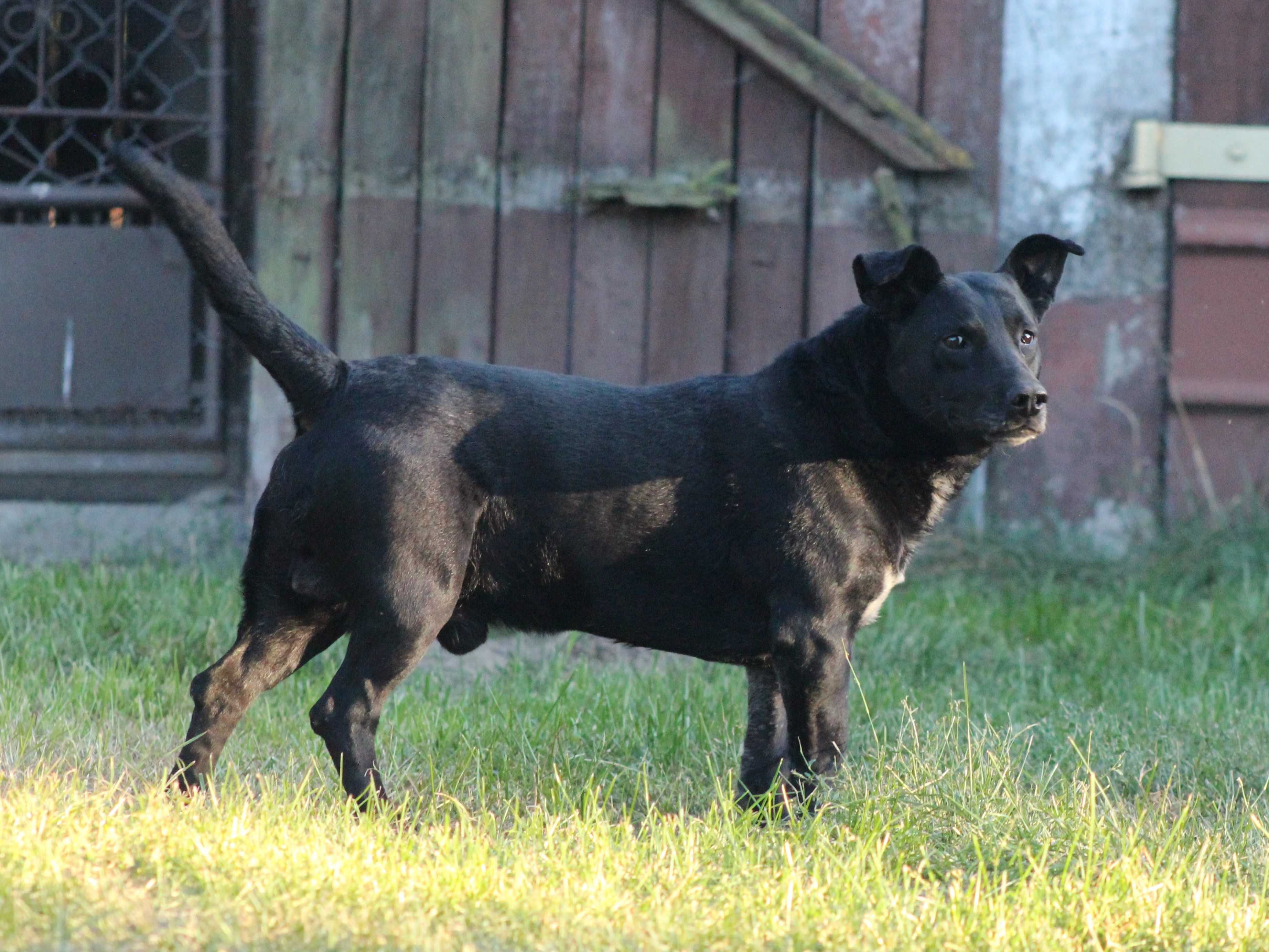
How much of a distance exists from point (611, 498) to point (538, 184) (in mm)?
2730

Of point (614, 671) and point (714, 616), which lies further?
point (614, 671)

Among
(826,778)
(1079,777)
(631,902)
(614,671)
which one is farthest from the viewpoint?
(614,671)

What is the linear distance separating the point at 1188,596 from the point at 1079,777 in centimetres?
223

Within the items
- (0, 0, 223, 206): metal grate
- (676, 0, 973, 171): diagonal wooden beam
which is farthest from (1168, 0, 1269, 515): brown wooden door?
(0, 0, 223, 206): metal grate

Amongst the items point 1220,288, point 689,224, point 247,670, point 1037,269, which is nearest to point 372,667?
point 247,670

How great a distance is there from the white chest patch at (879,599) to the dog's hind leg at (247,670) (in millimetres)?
1218

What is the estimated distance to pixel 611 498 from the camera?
3463mm

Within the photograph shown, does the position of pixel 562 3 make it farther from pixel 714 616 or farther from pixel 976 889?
pixel 976 889

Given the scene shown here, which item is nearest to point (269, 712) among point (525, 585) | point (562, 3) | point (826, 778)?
point (525, 585)

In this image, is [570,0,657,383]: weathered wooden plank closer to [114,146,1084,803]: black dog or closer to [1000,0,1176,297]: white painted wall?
[1000,0,1176,297]: white painted wall

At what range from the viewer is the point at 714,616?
352 cm

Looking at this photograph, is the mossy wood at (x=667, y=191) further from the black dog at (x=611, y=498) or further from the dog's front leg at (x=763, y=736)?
the dog's front leg at (x=763, y=736)

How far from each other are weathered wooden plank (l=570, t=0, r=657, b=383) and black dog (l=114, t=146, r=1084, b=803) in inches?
91.3

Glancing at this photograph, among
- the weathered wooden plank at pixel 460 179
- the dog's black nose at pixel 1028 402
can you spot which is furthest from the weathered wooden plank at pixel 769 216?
the dog's black nose at pixel 1028 402
